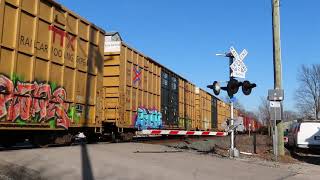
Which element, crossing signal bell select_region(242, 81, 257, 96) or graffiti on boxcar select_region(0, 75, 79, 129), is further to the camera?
crossing signal bell select_region(242, 81, 257, 96)

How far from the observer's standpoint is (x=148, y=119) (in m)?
21.7

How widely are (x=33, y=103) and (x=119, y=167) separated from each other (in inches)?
140

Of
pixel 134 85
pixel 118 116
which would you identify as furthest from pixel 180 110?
pixel 118 116

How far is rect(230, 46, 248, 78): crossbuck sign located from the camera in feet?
53.9

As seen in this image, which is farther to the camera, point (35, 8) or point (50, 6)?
point (50, 6)

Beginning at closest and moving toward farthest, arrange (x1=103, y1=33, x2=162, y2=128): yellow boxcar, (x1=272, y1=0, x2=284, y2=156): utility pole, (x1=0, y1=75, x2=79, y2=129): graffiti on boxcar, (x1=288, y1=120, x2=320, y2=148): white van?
(x1=0, y1=75, x2=79, y2=129): graffiti on boxcar
(x1=103, y1=33, x2=162, y2=128): yellow boxcar
(x1=272, y1=0, x2=284, y2=156): utility pole
(x1=288, y1=120, x2=320, y2=148): white van

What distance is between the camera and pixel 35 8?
12.4 metres

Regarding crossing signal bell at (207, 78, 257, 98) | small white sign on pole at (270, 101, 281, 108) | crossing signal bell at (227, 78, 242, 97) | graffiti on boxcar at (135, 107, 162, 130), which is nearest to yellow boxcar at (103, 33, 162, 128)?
graffiti on boxcar at (135, 107, 162, 130)

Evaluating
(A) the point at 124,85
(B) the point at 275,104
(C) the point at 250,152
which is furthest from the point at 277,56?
(A) the point at 124,85

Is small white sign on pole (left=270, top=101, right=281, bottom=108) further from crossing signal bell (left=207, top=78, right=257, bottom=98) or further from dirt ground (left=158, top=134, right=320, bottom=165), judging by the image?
dirt ground (left=158, top=134, right=320, bottom=165)

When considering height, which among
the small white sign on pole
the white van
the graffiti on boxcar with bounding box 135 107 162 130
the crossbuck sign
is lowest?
the white van

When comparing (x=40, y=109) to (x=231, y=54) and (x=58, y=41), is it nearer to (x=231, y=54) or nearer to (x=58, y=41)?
(x=58, y=41)

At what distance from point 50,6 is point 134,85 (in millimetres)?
7402

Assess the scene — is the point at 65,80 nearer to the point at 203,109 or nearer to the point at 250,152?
the point at 250,152
